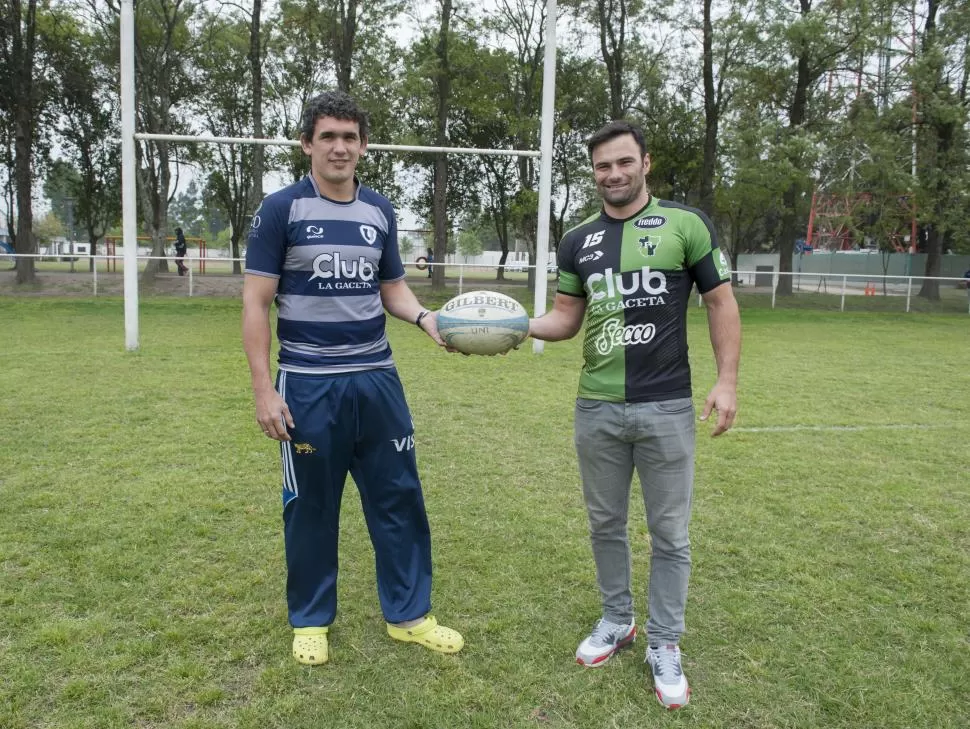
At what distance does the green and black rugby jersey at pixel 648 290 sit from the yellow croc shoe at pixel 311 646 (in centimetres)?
140

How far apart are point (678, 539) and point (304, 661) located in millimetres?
1447

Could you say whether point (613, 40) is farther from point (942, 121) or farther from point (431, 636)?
point (431, 636)

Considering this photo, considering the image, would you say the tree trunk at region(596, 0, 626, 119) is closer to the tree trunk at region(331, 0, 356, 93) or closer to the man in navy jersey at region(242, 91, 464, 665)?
the tree trunk at region(331, 0, 356, 93)

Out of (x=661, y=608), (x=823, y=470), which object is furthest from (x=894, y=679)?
(x=823, y=470)

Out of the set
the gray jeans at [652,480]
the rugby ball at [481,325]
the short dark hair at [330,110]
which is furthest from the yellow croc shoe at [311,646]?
the short dark hair at [330,110]

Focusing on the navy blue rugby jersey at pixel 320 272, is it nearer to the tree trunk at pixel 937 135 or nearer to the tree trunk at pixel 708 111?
the tree trunk at pixel 708 111

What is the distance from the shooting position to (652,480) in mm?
2605

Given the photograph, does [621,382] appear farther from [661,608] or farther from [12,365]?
[12,365]

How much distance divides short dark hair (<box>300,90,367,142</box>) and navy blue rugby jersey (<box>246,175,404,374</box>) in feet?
0.60

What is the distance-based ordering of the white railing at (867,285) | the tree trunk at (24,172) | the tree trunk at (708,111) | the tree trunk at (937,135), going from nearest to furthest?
the tree trunk at (24,172) → the tree trunk at (937,135) → the white railing at (867,285) → the tree trunk at (708,111)

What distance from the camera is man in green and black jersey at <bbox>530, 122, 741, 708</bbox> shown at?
2.53m

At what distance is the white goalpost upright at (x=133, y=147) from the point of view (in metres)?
8.84

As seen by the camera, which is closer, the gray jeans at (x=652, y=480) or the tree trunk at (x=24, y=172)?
the gray jeans at (x=652, y=480)

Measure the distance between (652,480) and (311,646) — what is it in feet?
4.66
